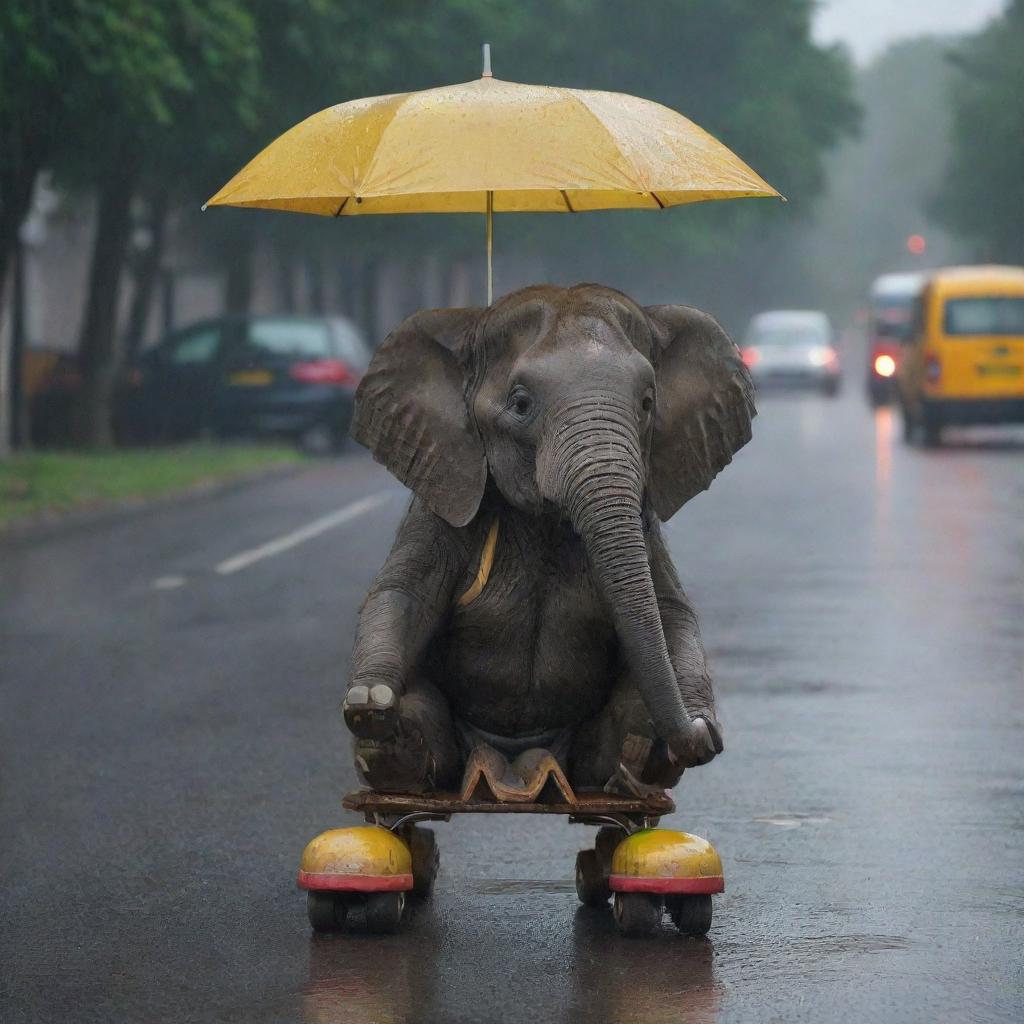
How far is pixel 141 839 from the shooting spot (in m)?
7.10

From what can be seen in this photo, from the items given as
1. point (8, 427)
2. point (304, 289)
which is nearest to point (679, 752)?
point (8, 427)

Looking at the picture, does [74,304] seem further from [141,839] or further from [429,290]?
[141,839]

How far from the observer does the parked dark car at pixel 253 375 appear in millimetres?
30109

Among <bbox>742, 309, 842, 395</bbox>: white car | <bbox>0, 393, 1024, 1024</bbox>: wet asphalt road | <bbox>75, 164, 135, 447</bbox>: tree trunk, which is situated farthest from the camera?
<bbox>742, 309, 842, 395</bbox>: white car

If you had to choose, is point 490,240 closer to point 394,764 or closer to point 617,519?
point 617,519

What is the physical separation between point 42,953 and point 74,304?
44.6m

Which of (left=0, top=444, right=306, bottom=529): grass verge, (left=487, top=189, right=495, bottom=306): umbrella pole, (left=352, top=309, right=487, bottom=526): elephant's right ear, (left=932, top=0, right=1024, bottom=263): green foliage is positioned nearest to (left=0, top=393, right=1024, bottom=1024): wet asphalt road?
(left=352, top=309, right=487, bottom=526): elephant's right ear

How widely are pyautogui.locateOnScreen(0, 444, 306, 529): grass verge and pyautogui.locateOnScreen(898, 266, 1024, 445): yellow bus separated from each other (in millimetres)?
7660

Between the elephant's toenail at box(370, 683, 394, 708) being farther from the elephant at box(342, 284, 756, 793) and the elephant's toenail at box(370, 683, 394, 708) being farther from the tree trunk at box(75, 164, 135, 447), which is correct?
the tree trunk at box(75, 164, 135, 447)

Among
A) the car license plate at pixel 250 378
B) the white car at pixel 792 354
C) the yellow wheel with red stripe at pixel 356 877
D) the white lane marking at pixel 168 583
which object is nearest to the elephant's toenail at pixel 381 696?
the yellow wheel with red stripe at pixel 356 877

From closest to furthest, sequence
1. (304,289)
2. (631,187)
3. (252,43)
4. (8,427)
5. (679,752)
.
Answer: (679,752) < (631,187) < (252,43) < (8,427) < (304,289)

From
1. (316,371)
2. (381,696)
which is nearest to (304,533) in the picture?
(316,371)

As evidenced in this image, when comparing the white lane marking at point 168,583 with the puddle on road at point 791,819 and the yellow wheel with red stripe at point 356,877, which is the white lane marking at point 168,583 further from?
the yellow wheel with red stripe at point 356,877

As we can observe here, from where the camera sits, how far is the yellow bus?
3019cm
